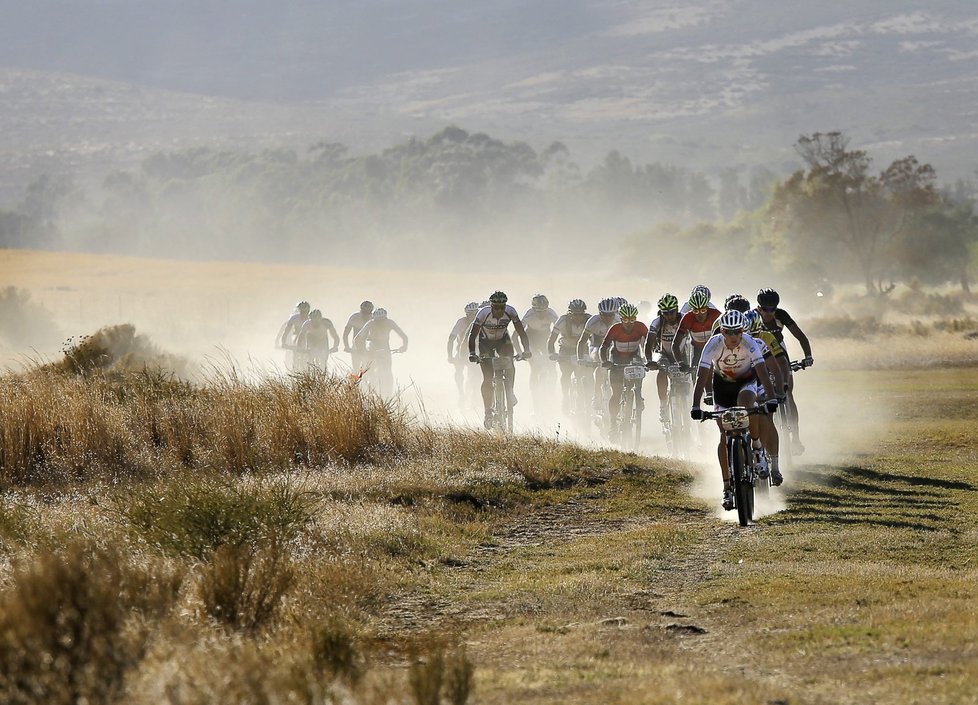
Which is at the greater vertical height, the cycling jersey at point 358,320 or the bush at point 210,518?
the cycling jersey at point 358,320

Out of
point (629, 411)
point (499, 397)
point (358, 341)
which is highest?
point (358, 341)

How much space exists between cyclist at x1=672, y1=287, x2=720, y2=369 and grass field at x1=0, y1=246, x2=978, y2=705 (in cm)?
160

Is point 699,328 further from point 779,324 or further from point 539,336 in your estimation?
point 539,336

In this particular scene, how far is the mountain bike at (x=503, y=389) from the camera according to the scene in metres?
23.7

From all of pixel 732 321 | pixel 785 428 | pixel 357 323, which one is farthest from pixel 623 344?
pixel 357 323

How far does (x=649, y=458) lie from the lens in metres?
19.8

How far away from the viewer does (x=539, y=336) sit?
91.5ft

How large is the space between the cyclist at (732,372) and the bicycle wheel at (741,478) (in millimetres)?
108

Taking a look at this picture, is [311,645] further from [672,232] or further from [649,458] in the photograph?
[672,232]

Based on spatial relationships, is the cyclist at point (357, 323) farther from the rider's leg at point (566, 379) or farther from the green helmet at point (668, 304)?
the green helmet at point (668, 304)

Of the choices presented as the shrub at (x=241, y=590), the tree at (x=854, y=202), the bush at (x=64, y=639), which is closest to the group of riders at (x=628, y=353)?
the shrub at (x=241, y=590)

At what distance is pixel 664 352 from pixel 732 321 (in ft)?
22.6

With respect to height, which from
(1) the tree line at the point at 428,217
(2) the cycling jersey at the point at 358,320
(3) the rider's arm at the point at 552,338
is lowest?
(3) the rider's arm at the point at 552,338

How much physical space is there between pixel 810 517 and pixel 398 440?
599 cm
